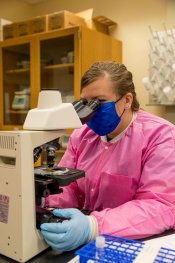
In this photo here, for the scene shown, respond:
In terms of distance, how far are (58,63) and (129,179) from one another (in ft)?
6.21

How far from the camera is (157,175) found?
1.01 meters

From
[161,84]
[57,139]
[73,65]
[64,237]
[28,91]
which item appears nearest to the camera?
[64,237]

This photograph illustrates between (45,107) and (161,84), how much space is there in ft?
5.09

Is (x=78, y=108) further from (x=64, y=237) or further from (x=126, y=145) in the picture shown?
(x=64, y=237)

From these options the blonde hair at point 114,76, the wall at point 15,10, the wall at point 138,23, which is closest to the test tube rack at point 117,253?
the blonde hair at point 114,76

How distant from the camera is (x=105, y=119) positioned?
1.17m

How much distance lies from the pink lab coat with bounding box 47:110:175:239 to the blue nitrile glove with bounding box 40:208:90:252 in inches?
2.4

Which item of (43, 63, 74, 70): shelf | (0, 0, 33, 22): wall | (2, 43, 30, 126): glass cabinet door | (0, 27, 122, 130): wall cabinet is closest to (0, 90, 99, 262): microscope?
(0, 27, 122, 130): wall cabinet

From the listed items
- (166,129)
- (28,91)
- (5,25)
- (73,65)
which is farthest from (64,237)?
(5,25)

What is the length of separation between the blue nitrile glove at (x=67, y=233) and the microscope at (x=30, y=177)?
0.12 ft

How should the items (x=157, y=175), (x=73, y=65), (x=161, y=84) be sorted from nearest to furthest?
(x=157, y=175), (x=161, y=84), (x=73, y=65)

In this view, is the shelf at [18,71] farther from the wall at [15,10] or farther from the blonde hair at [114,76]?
the blonde hair at [114,76]

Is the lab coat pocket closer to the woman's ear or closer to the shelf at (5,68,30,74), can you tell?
the woman's ear

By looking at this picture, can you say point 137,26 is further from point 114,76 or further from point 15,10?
point 114,76
